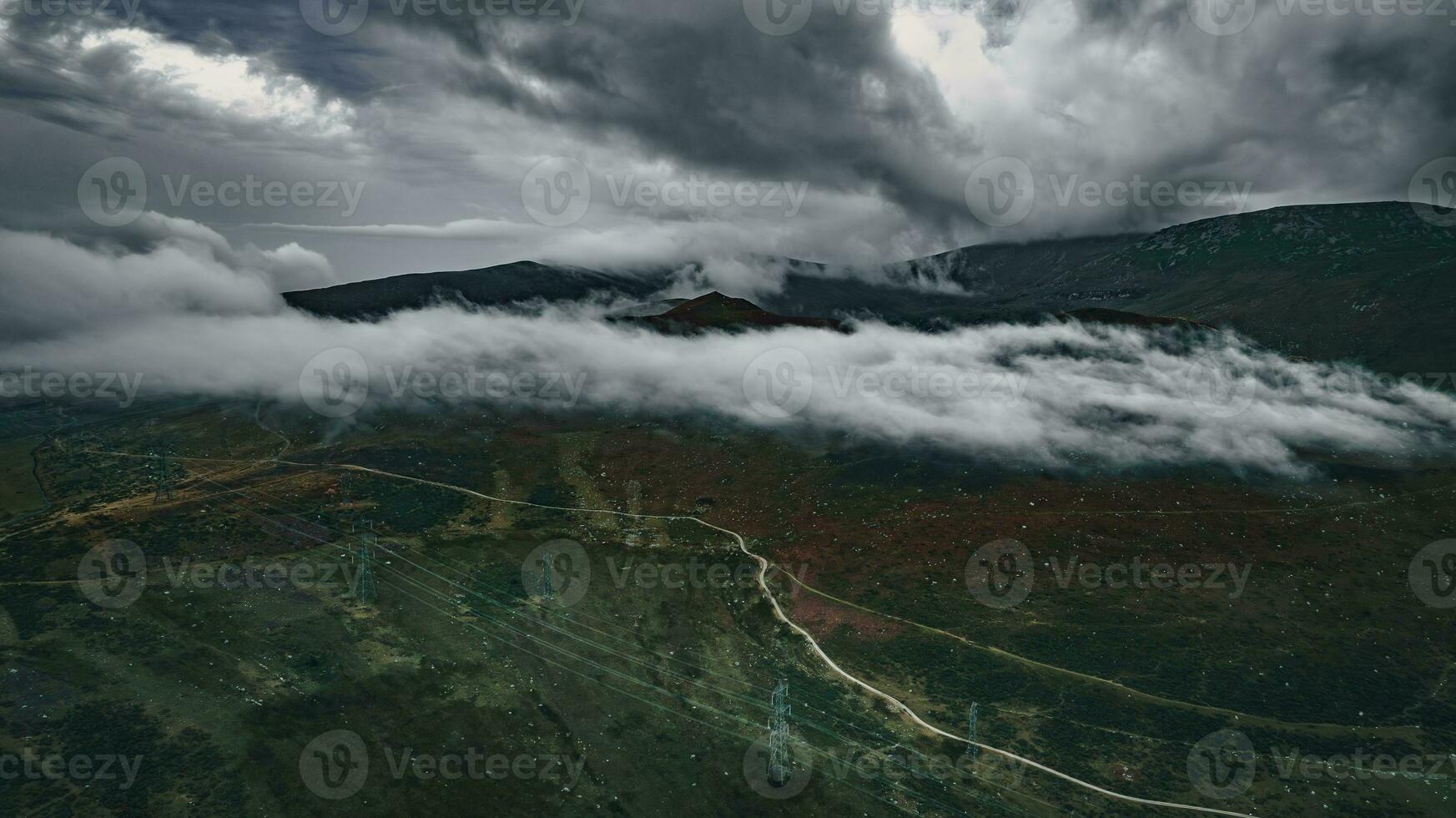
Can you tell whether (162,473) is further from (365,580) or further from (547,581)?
(547,581)

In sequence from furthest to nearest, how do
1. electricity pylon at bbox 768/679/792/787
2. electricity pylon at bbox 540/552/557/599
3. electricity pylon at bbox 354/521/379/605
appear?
electricity pylon at bbox 540/552/557/599 → electricity pylon at bbox 354/521/379/605 → electricity pylon at bbox 768/679/792/787

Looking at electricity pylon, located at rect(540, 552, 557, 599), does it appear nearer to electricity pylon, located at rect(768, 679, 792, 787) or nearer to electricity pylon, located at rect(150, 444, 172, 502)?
electricity pylon, located at rect(768, 679, 792, 787)

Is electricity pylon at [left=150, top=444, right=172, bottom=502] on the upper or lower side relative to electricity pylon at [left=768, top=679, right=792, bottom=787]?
lower

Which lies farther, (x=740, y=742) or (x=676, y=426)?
(x=676, y=426)

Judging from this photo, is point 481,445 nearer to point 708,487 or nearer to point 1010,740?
point 708,487

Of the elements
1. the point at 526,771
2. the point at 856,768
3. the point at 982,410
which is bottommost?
the point at 526,771

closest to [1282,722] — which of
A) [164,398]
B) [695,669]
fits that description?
[695,669]

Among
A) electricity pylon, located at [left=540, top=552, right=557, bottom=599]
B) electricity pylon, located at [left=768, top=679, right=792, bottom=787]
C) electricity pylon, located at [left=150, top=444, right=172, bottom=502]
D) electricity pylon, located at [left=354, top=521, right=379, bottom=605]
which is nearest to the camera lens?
electricity pylon, located at [left=768, top=679, right=792, bottom=787]

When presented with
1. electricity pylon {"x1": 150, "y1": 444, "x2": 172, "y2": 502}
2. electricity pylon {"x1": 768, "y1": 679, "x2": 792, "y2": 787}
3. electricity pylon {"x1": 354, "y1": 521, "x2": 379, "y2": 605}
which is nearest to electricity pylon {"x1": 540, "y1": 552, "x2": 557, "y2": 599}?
electricity pylon {"x1": 354, "y1": 521, "x2": 379, "y2": 605}

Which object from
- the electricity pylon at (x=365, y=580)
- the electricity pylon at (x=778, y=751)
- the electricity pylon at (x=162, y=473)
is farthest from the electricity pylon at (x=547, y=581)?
the electricity pylon at (x=162, y=473)

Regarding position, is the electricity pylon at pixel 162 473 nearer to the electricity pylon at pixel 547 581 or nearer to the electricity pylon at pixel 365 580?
the electricity pylon at pixel 365 580

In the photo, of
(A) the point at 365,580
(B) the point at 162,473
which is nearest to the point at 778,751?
(A) the point at 365,580
